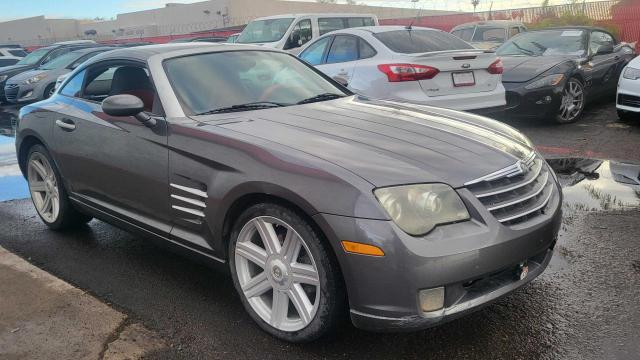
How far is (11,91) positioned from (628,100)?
13140 millimetres

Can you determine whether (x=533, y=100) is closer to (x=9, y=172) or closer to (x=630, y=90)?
(x=630, y=90)

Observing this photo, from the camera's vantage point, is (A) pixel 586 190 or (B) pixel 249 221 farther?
(A) pixel 586 190

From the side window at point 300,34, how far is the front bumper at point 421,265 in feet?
35.1

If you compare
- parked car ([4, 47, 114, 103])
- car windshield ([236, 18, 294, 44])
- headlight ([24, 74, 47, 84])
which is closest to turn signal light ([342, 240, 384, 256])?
car windshield ([236, 18, 294, 44])

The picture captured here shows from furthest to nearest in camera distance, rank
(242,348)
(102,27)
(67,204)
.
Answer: (102,27)
(67,204)
(242,348)

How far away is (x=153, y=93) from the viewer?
3.65 m

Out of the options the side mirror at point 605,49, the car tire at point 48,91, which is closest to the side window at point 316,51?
the side mirror at point 605,49

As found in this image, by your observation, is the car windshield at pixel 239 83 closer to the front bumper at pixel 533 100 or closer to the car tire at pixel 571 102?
the front bumper at pixel 533 100

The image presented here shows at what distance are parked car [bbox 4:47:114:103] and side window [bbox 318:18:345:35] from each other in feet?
16.4

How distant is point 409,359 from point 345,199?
865mm

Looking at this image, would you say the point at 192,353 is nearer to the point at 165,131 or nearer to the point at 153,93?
the point at 165,131

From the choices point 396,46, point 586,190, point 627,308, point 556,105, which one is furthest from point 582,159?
point 627,308

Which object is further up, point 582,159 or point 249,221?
point 249,221

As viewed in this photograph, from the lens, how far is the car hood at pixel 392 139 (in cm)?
267
